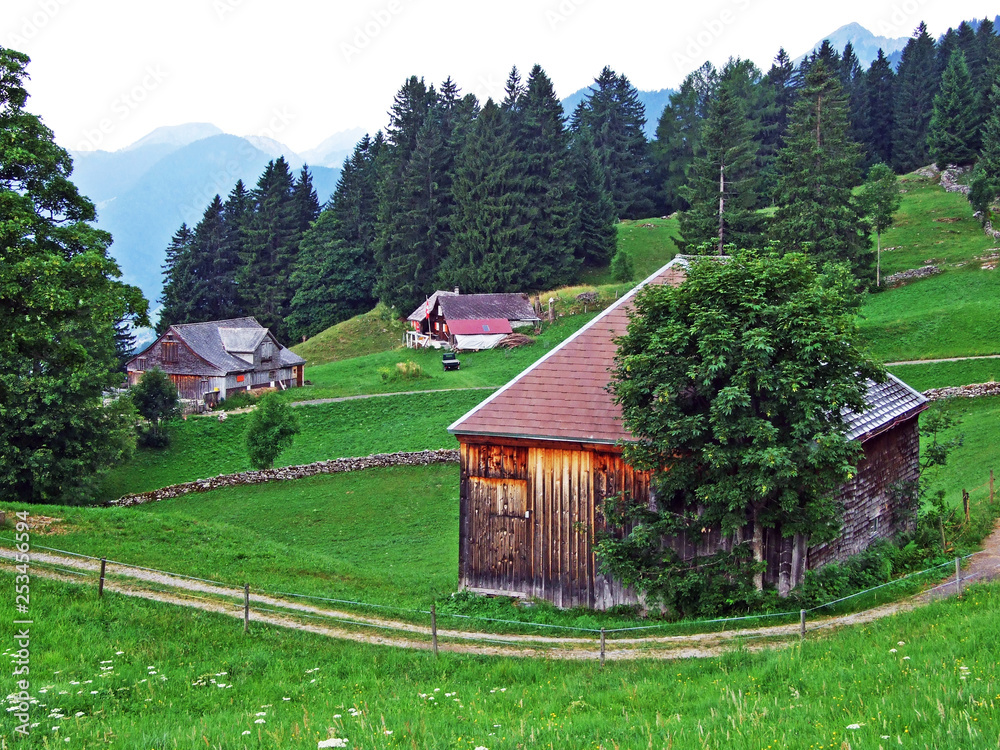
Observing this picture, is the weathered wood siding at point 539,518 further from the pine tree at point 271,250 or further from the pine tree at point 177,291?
the pine tree at point 177,291

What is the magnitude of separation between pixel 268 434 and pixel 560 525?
27.6 m

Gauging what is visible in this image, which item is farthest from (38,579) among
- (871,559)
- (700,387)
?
(871,559)

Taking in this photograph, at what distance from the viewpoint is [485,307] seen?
73688 millimetres

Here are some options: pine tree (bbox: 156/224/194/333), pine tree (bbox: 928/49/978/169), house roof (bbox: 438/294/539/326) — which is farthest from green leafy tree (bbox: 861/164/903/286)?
pine tree (bbox: 156/224/194/333)

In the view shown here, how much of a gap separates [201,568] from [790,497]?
14.2 meters

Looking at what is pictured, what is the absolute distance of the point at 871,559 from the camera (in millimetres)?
20375

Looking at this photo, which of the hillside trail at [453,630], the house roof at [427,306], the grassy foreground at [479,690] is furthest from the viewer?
the house roof at [427,306]

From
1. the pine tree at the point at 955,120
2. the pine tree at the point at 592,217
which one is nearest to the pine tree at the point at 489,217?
the pine tree at the point at 592,217

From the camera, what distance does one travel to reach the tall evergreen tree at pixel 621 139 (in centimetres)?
10281

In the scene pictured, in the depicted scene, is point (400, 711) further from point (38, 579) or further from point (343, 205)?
point (343, 205)

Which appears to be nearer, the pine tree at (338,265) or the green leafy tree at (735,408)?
the green leafy tree at (735,408)

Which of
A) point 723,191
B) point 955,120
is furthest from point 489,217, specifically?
point 955,120

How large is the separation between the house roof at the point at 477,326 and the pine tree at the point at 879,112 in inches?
2268

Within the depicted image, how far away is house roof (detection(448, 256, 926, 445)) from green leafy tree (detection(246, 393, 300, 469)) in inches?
1013
